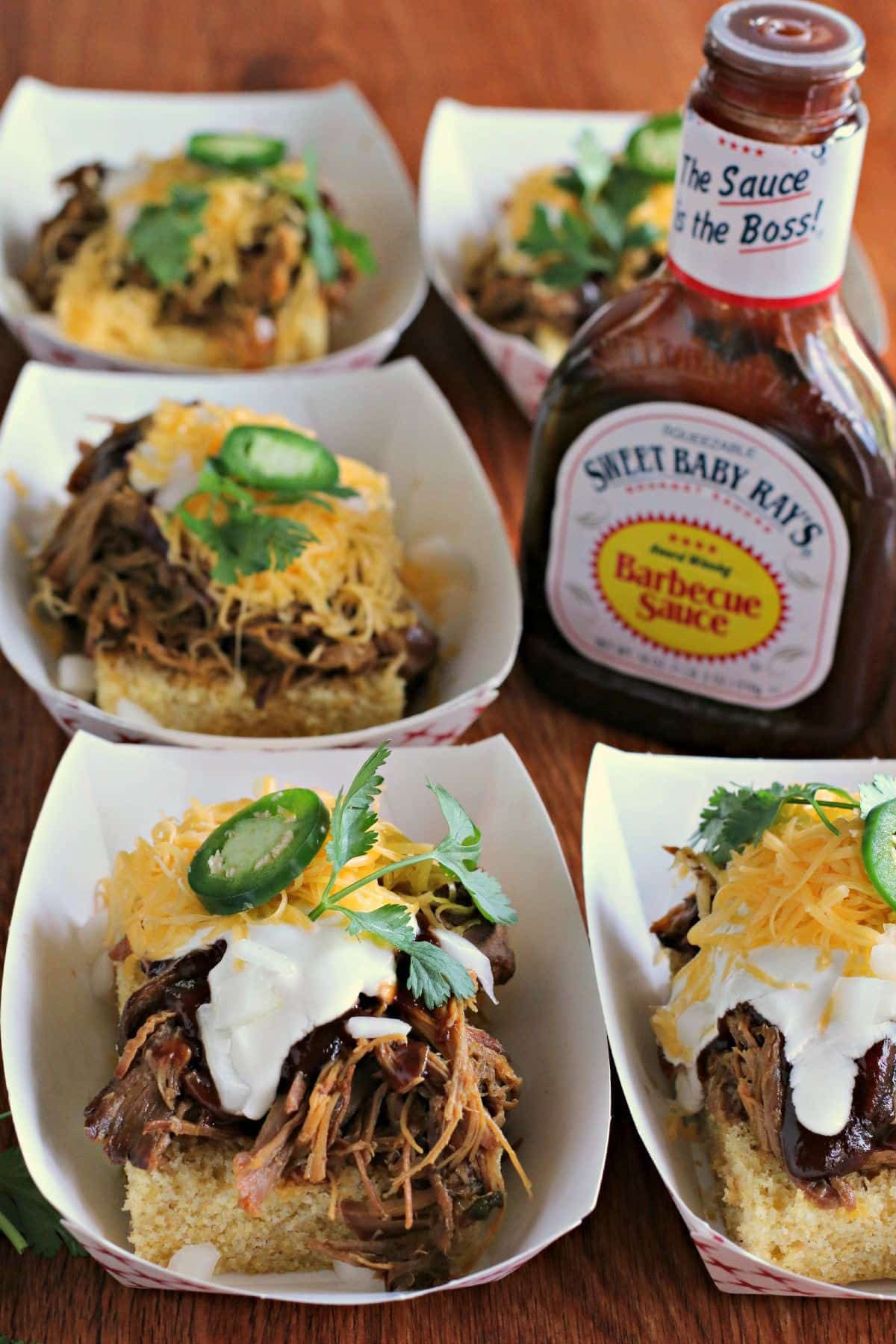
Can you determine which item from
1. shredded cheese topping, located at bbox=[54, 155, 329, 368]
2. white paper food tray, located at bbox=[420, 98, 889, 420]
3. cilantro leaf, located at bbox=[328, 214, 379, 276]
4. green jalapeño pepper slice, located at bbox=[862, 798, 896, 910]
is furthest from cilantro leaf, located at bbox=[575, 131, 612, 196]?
green jalapeño pepper slice, located at bbox=[862, 798, 896, 910]

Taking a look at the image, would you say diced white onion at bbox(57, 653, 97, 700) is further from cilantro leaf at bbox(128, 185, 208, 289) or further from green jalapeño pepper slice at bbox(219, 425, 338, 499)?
cilantro leaf at bbox(128, 185, 208, 289)

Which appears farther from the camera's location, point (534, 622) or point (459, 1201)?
point (534, 622)

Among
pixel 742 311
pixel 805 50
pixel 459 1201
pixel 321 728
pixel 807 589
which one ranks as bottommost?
pixel 321 728

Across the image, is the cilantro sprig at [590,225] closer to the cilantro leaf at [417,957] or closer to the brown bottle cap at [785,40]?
the brown bottle cap at [785,40]

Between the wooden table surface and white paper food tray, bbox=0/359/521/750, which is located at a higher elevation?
white paper food tray, bbox=0/359/521/750

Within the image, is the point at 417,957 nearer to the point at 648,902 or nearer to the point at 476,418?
the point at 648,902

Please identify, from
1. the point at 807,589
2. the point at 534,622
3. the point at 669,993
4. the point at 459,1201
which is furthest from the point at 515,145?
the point at 459,1201

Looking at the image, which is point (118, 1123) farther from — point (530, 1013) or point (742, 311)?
point (742, 311)

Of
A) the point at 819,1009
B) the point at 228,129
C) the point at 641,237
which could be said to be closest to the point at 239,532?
the point at 819,1009
